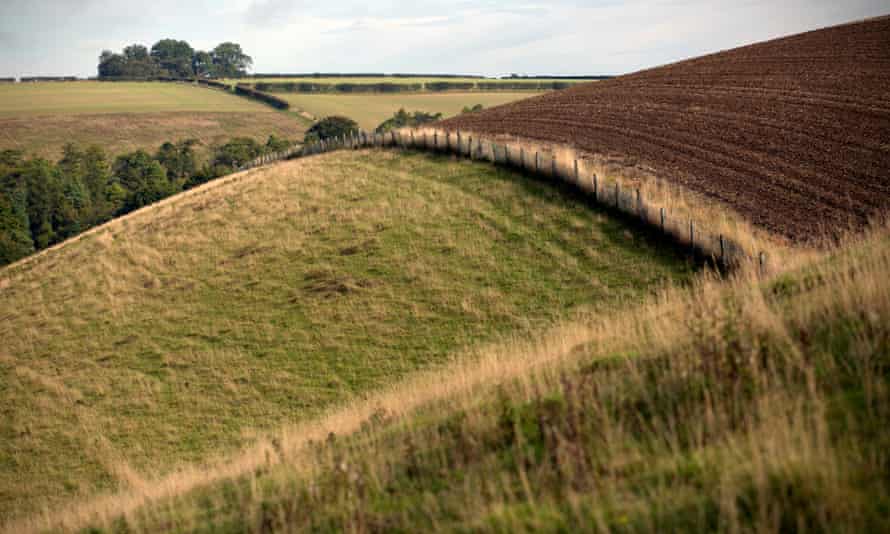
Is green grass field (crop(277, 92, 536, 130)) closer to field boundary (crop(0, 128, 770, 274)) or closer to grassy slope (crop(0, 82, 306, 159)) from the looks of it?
grassy slope (crop(0, 82, 306, 159))

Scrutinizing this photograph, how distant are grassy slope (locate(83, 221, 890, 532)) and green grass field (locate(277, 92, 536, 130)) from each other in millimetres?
127487

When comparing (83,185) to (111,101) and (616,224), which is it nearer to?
(111,101)

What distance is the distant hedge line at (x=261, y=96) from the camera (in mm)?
165125

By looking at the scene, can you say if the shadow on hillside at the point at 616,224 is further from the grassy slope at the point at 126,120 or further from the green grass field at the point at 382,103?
the grassy slope at the point at 126,120

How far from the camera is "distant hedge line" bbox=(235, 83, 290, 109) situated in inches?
6501

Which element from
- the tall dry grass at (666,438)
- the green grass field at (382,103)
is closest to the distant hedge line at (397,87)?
the green grass field at (382,103)

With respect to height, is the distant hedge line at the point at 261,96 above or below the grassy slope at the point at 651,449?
above

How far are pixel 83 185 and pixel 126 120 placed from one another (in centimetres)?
4604

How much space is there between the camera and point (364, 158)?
44000 mm

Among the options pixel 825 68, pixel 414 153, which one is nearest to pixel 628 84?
pixel 825 68

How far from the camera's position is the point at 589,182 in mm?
29094

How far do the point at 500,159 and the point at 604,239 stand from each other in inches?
419

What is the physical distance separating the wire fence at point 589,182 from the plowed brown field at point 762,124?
2647mm

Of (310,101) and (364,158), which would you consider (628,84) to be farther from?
(310,101)
